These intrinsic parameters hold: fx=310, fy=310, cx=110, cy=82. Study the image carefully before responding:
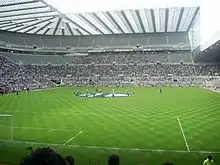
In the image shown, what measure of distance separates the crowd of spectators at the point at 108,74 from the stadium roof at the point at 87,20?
10.5 metres

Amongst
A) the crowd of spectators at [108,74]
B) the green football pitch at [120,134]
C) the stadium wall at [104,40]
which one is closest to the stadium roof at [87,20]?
the stadium wall at [104,40]

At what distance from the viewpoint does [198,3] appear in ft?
167

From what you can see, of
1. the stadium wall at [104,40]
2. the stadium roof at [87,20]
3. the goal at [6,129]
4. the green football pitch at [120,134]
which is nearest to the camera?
the green football pitch at [120,134]

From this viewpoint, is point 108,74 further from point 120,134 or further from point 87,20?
point 120,134

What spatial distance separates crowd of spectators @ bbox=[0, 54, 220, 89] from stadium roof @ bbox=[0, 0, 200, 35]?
10.5 meters

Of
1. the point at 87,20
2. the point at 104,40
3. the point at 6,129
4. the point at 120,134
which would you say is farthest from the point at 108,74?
the point at 120,134

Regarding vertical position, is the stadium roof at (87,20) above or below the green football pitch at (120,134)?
above

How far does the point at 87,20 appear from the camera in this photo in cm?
7644

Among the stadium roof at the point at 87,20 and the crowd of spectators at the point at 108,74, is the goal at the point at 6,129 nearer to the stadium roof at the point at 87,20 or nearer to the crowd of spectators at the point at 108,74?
the stadium roof at the point at 87,20

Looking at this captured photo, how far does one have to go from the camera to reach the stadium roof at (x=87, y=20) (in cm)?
→ 6069

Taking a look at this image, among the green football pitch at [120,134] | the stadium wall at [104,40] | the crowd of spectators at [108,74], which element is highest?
the stadium wall at [104,40]

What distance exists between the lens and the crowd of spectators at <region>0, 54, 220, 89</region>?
2963 inches

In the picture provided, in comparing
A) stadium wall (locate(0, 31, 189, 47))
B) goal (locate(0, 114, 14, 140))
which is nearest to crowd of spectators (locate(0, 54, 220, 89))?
stadium wall (locate(0, 31, 189, 47))

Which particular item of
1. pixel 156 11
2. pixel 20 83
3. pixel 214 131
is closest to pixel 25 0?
pixel 20 83
